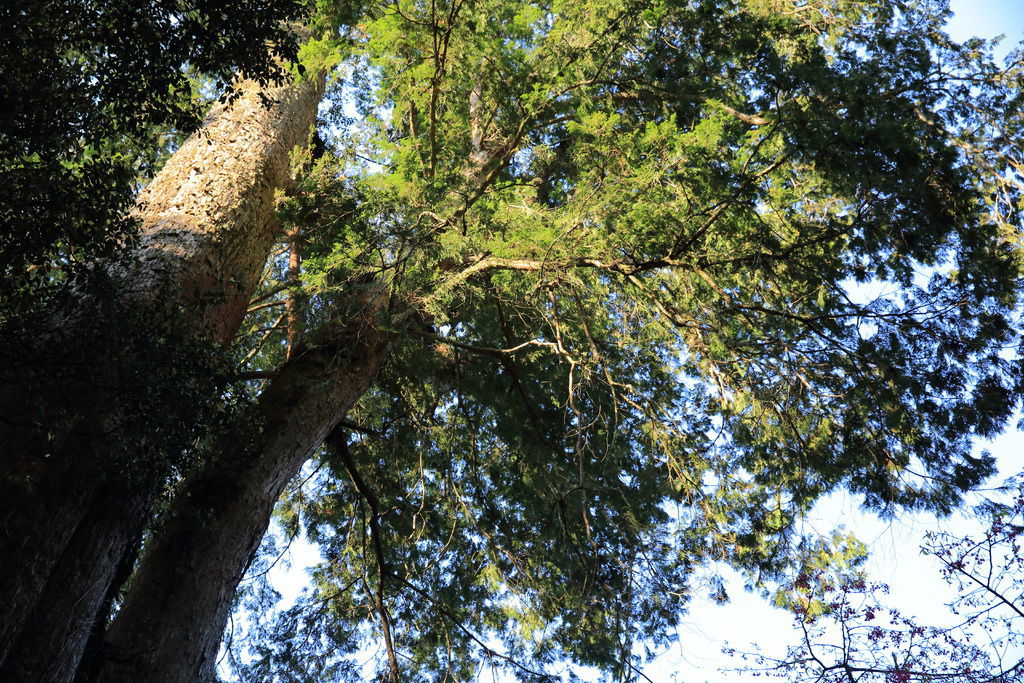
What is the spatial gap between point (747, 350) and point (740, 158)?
1.17 metres

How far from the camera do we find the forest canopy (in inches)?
148

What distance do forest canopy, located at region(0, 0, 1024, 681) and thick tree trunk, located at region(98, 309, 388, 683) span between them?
0.02m

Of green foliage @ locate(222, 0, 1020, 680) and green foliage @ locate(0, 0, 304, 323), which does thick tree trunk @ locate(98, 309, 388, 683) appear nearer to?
green foliage @ locate(222, 0, 1020, 680)

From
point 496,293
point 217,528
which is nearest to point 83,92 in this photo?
point 217,528

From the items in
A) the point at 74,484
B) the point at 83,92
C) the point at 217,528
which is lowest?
the point at 74,484

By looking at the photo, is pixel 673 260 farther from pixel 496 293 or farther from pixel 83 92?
pixel 83 92

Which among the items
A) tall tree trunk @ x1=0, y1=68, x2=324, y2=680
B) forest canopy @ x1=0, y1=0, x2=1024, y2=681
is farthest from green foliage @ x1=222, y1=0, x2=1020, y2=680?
tall tree trunk @ x1=0, y1=68, x2=324, y2=680

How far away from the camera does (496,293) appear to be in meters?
6.02

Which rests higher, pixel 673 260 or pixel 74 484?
pixel 673 260

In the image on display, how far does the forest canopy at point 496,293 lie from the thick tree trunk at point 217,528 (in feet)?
0.06

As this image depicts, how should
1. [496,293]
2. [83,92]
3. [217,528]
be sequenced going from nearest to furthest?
1. [83,92]
2. [217,528]
3. [496,293]

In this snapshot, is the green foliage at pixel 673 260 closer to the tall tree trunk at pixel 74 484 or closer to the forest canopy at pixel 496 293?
the forest canopy at pixel 496 293

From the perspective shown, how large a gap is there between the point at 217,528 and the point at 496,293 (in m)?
2.57

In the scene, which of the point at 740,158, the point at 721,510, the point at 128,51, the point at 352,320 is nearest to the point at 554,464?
the point at 721,510
